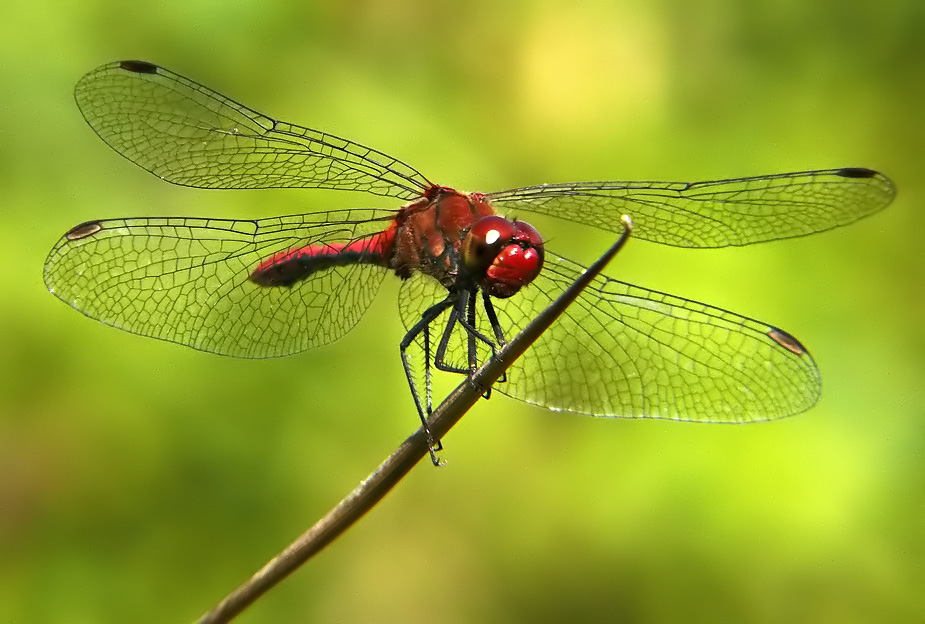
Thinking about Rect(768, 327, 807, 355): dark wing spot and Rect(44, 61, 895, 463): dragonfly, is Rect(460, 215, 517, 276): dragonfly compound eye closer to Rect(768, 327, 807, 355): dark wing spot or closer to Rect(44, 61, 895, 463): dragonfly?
Rect(44, 61, 895, 463): dragonfly

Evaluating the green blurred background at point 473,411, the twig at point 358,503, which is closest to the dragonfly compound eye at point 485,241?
the twig at point 358,503

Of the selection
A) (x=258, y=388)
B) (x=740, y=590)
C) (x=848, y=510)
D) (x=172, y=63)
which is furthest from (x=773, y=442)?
(x=172, y=63)

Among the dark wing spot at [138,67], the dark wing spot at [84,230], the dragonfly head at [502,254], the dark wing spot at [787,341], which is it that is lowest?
the dark wing spot at [84,230]

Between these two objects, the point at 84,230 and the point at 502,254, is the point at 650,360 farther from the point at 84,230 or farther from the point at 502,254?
the point at 84,230

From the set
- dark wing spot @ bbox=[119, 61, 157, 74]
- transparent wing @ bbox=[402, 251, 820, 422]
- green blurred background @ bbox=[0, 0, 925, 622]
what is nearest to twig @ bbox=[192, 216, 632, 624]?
transparent wing @ bbox=[402, 251, 820, 422]

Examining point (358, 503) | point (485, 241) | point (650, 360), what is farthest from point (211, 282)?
point (358, 503)

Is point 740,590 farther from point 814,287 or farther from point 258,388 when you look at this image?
point 258,388

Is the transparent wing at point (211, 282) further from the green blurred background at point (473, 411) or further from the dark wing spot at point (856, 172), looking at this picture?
the dark wing spot at point (856, 172)

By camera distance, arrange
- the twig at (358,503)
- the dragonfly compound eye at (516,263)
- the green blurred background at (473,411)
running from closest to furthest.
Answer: the twig at (358,503) → the dragonfly compound eye at (516,263) → the green blurred background at (473,411)
